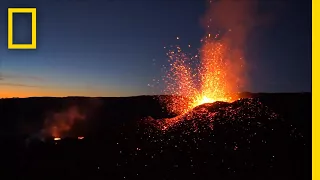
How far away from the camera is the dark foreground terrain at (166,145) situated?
1529 centimetres

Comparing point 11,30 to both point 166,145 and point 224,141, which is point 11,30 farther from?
point 224,141

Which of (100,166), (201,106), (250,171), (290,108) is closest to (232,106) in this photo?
(201,106)

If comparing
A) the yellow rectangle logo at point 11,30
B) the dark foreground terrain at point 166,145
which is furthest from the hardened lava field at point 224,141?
the yellow rectangle logo at point 11,30

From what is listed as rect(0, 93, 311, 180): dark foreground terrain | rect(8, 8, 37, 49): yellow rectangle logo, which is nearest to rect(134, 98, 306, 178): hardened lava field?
rect(0, 93, 311, 180): dark foreground terrain

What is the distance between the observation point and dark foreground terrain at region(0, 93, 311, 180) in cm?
1529

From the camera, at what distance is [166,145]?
1800 centimetres

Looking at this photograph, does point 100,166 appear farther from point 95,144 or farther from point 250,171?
point 250,171

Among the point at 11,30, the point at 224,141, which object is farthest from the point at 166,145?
the point at 11,30

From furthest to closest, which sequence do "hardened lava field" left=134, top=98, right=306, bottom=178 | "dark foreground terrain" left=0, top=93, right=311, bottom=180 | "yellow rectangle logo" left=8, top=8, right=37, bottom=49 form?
1. "hardened lava field" left=134, top=98, right=306, bottom=178
2. "dark foreground terrain" left=0, top=93, right=311, bottom=180
3. "yellow rectangle logo" left=8, top=8, right=37, bottom=49

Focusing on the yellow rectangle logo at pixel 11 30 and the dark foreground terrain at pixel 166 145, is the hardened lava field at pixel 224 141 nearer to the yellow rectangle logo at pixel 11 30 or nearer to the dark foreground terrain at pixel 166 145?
the dark foreground terrain at pixel 166 145

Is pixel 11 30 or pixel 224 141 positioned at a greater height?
pixel 11 30

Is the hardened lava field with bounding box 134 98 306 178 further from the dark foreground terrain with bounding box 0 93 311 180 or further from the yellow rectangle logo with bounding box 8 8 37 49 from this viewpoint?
the yellow rectangle logo with bounding box 8 8 37 49

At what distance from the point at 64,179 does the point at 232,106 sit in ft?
30.7

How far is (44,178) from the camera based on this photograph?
52.7 feet
